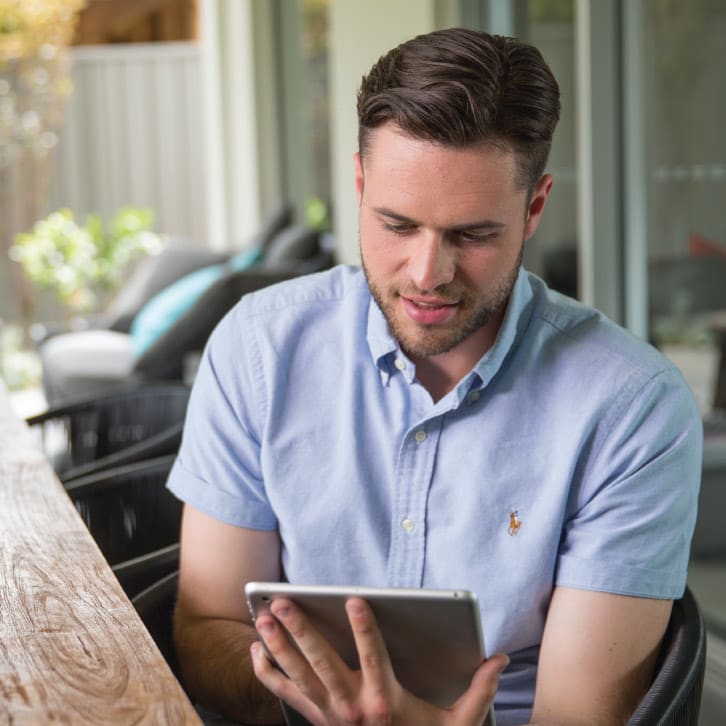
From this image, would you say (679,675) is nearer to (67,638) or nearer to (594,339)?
(594,339)

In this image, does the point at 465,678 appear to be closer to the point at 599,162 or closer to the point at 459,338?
the point at 459,338

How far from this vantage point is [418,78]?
4.31ft

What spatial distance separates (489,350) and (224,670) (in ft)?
1.58

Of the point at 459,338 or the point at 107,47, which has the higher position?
the point at 107,47

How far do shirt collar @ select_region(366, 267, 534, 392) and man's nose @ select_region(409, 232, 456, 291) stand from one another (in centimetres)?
11

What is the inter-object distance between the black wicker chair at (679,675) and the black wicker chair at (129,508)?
823 mm

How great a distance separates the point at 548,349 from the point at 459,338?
0.11 m

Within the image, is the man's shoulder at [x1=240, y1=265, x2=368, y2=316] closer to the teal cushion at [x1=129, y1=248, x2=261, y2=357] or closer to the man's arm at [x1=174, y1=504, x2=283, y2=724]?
the man's arm at [x1=174, y1=504, x2=283, y2=724]

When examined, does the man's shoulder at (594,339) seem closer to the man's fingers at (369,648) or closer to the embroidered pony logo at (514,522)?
the embroidered pony logo at (514,522)

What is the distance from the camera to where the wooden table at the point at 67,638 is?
2.87 ft

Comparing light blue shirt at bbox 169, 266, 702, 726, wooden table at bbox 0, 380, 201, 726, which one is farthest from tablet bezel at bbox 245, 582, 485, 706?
light blue shirt at bbox 169, 266, 702, 726

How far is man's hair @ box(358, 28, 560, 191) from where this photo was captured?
50.2 inches

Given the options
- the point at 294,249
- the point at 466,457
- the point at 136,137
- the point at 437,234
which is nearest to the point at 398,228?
the point at 437,234

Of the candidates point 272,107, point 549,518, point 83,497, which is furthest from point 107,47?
point 549,518
